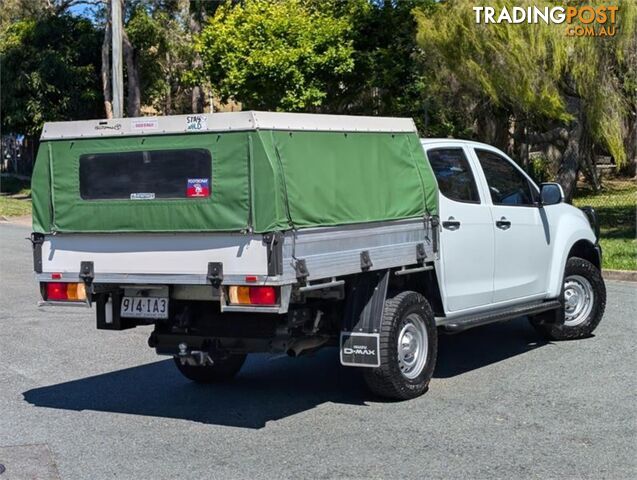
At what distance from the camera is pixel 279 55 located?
25719 mm

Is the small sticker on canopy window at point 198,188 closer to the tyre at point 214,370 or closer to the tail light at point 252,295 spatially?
the tail light at point 252,295

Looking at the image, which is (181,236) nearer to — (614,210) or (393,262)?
(393,262)

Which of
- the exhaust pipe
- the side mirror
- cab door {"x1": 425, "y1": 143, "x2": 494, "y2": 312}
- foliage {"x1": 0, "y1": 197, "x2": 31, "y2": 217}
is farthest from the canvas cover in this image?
foliage {"x1": 0, "y1": 197, "x2": 31, "y2": 217}

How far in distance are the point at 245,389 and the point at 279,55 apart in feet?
60.7

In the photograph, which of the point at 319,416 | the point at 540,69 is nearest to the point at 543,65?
the point at 540,69

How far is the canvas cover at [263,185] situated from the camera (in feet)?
21.7

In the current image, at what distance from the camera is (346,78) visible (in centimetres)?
2702

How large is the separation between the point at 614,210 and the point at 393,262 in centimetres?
1815

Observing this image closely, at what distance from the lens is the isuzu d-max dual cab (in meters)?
6.62

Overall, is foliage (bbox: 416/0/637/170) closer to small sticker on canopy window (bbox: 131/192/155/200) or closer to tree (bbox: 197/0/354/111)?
tree (bbox: 197/0/354/111)

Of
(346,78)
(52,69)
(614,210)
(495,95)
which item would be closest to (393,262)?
(495,95)

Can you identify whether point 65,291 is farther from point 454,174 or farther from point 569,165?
point 569,165

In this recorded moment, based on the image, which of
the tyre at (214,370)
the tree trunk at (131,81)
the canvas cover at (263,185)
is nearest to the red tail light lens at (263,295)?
the canvas cover at (263,185)

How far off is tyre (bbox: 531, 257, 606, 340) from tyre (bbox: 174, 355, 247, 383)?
3.41m
